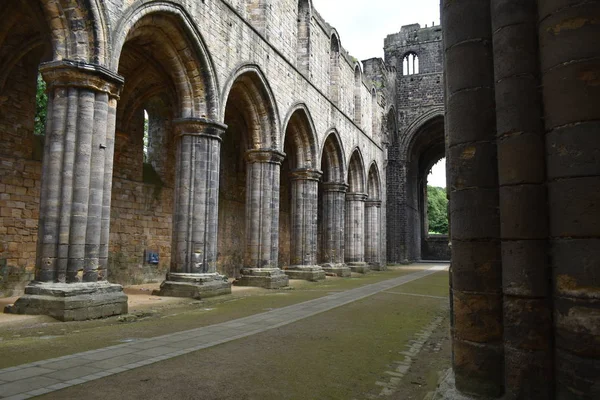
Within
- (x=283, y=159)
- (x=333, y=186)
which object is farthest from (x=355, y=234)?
(x=283, y=159)

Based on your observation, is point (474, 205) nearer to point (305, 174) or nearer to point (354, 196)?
point (305, 174)

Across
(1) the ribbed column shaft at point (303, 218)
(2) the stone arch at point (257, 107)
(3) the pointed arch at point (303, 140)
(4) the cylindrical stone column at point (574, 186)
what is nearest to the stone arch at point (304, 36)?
(3) the pointed arch at point (303, 140)

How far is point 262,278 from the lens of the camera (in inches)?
525

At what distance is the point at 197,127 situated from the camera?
35.6 feet

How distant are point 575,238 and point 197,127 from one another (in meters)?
9.37

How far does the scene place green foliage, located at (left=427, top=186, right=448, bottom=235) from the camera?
65.9m

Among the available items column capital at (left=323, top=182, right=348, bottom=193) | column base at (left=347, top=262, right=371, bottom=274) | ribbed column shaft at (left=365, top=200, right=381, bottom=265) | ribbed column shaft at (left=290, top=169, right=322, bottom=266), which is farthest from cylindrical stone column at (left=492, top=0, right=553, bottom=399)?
ribbed column shaft at (left=365, top=200, right=381, bottom=265)

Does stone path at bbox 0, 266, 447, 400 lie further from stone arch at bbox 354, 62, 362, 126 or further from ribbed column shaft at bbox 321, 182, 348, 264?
stone arch at bbox 354, 62, 362, 126

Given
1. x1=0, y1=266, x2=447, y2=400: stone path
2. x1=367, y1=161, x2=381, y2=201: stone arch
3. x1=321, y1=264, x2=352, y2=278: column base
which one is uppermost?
Result: x1=367, y1=161, x2=381, y2=201: stone arch

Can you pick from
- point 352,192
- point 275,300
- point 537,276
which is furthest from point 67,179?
point 352,192

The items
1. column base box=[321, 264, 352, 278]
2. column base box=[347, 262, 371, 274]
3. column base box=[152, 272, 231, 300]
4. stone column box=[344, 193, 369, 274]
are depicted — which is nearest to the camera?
column base box=[152, 272, 231, 300]

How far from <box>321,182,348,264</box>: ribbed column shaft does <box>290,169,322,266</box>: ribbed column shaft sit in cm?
289

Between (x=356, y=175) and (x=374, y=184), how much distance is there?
10.4ft

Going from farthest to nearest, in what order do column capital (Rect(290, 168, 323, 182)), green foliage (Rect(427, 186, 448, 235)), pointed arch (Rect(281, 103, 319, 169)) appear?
green foliage (Rect(427, 186, 448, 235)), column capital (Rect(290, 168, 323, 182)), pointed arch (Rect(281, 103, 319, 169))
